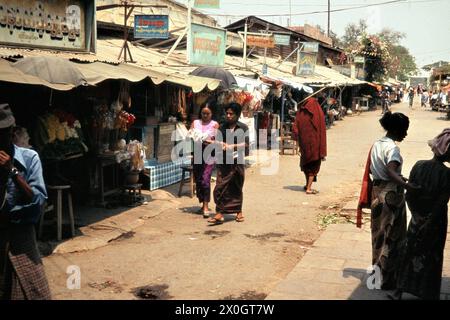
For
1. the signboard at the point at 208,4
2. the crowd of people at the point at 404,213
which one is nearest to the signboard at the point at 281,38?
the signboard at the point at 208,4

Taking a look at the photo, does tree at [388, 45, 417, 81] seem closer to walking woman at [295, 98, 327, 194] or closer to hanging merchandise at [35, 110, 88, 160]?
walking woman at [295, 98, 327, 194]

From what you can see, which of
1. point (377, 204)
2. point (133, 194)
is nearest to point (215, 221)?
point (133, 194)

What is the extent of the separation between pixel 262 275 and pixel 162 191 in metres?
4.57

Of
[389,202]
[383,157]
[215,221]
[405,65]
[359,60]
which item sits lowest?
[215,221]

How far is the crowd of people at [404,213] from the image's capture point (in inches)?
166

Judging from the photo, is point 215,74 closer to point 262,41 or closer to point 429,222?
point 429,222

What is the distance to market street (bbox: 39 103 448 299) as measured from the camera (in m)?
5.02

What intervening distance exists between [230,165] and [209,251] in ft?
5.06

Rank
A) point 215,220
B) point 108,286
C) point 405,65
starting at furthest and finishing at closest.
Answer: point 405,65
point 215,220
point 108,286

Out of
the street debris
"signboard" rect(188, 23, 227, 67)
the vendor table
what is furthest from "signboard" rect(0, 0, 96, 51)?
"signboard" rect(188, 23, 227, 67)

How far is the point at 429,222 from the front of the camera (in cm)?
424

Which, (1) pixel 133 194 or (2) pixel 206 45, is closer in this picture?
(1) pixel 133 194

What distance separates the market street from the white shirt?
4.90 ft
